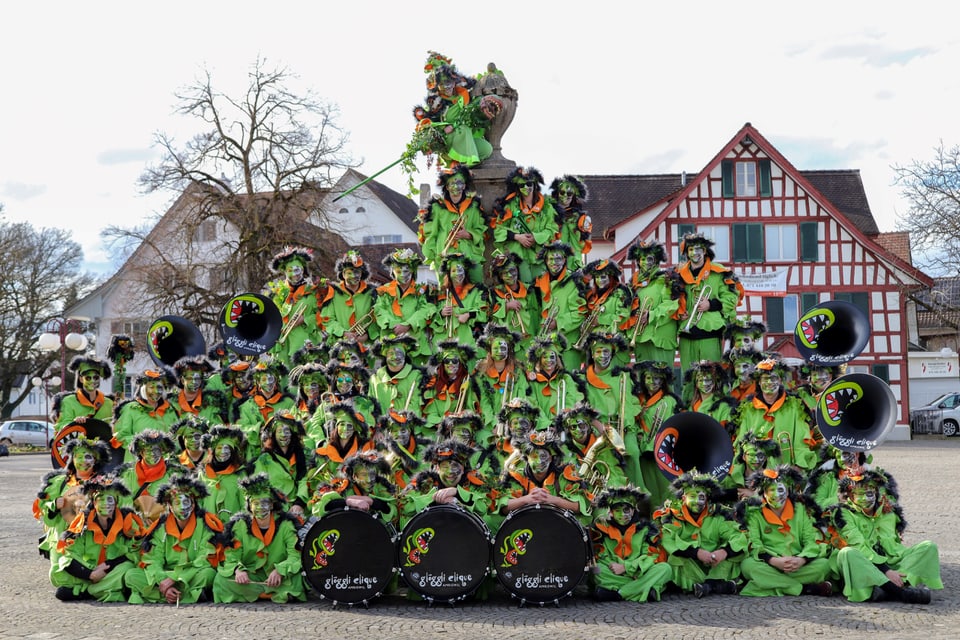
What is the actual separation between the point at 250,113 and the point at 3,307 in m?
24.3

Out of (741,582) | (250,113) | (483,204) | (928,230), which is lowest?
(741,582)

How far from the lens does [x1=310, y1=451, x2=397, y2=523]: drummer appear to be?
30.3 feet

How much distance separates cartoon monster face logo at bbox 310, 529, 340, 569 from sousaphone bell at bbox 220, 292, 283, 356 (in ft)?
14.1

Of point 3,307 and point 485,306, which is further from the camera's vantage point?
point 3,307

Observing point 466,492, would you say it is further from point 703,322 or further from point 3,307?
point 3,307

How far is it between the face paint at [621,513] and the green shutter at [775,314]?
A: 2618cm

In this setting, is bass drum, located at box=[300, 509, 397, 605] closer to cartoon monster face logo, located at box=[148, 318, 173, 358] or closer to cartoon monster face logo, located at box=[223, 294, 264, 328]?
cartoon monster face logo, located at box=[223, 294, 264, 328]

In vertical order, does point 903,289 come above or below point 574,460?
above

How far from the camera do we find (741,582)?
31.1 feet

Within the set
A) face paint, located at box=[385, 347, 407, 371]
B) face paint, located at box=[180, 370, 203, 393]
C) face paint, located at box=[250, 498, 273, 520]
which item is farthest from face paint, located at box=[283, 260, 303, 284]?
face paint, located at box=[250, 498, 273, 520]

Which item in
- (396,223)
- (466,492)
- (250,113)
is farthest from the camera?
(396,223)

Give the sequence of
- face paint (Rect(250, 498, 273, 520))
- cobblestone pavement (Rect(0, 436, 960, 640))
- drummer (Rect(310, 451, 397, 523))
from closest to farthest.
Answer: cobblestone pavement (Rect(0, 436, 960, 640))
drummer (Rect(310, 451, 397, 523))
face paint (Rect(250, 498, 273, 520))

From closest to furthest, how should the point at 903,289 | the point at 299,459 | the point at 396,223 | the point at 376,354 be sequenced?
the point at 299,459, the point at 376,354, the point at 903,289, the point at 396,223

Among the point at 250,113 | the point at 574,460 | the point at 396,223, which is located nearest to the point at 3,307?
the point at 396,223
